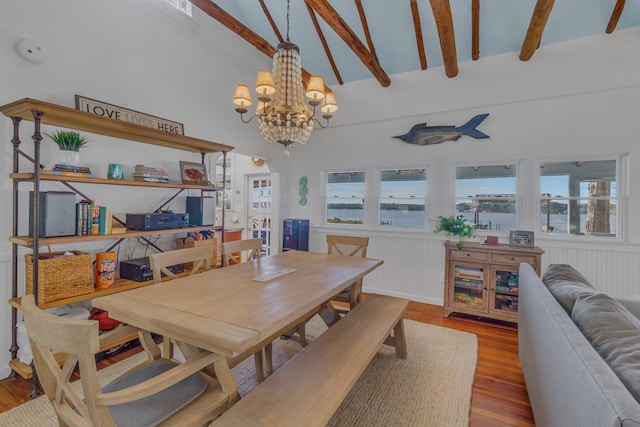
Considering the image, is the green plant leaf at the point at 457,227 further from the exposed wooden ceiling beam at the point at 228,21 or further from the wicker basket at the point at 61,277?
the wicker basket at the point at 61,277

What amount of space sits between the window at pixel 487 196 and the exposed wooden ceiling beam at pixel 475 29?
4.51 ft

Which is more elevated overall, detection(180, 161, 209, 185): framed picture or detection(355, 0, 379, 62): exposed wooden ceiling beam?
detection(355, 0, 379, 62): exposed wooden ceiling beam

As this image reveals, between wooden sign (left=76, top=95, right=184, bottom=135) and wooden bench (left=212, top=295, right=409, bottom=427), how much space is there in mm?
2621

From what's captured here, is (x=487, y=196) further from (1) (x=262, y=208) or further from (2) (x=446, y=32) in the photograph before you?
(1) (x=262, y=208)

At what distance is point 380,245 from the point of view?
454 centimetres

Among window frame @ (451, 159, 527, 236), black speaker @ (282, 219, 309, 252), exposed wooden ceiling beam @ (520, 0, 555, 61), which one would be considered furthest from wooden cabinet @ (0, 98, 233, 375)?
window frame @ (451, 159, 527, 236)

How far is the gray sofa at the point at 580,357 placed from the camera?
2.83 feet

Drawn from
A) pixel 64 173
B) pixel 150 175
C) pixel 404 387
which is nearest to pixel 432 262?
pixel 404 387

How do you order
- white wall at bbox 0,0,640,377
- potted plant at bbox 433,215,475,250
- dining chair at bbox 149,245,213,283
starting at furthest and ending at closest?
potted plant at bbox 433,215,475,250, white wall at bbox 0,0,640,377, dining chair at bbox 149,245,213,283

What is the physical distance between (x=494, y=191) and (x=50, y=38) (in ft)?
15.7

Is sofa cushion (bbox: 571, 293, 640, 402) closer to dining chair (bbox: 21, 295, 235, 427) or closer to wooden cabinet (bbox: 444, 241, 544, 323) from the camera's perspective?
dining chair (bbox: 21, 295, 235, 427)

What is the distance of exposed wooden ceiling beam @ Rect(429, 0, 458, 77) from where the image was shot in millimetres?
2766

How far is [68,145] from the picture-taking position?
7.80 ft

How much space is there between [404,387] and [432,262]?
221 cm
